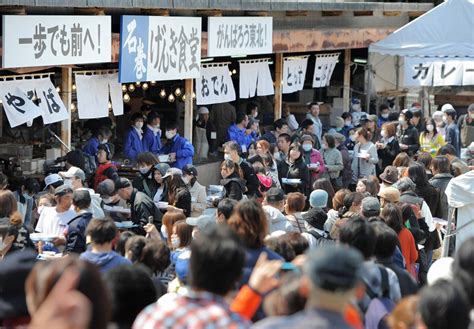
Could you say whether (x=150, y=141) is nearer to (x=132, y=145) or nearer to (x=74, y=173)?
(x=132, y=145)

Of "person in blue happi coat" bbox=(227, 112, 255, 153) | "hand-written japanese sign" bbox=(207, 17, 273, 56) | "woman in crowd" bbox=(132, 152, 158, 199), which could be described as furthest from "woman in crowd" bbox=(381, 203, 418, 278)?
"person in blue happi coat" bbox=(227, 112, 255, 153)

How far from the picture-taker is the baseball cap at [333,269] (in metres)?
4.23

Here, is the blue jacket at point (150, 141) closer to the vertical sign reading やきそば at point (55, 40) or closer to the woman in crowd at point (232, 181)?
the vertical sign reading やきそば at point (55, 40)

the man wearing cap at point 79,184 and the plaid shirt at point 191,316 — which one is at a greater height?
the plaid shirt at point 191,316

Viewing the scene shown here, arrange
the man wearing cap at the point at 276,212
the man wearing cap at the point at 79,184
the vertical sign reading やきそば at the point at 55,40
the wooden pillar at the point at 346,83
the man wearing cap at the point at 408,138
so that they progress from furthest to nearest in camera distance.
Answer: the wooden pillar at the point at 346,83 < the man wearing cap at the point at 408,138 < the vertical sign reading やきそば at the point at 55,40 < the man wearing cap at the point at 79,184 < the man wearing cap at the point at 276,212

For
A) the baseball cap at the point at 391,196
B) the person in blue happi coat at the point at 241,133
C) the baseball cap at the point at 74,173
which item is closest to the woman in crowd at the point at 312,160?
the person in blue happi coat at the point at 241,133

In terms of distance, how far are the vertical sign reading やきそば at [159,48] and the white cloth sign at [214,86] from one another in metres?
1.27

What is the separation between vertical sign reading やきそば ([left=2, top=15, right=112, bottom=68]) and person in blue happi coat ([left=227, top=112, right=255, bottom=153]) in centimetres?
399

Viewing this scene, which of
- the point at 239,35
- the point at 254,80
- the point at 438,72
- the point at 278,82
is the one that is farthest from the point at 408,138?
the point at 239,35

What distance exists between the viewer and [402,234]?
30.2 feet

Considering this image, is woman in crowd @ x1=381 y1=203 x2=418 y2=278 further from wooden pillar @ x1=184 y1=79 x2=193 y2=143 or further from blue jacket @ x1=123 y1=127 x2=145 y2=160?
wooden pillar @ x1=184 y1=79 x2=193 y2=143

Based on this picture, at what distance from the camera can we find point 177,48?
575 inches

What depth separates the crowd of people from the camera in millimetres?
4484

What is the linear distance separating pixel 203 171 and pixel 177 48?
8.82ft
